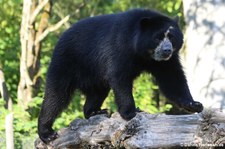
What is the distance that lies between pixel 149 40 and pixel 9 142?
214cm

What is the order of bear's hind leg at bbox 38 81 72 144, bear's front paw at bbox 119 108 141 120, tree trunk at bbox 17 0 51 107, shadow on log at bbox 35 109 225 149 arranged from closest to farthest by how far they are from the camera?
1. shadow on log at bbox 35 109 225 149
2. bear's front paw at bbox 119 108 141 120
3. bear's hind leg at bbox 38 81 72 144
4. tree trunk at bbox 17 0 51 107

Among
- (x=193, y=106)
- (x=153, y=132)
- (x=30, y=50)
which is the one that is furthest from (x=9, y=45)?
(x=153, y=132)

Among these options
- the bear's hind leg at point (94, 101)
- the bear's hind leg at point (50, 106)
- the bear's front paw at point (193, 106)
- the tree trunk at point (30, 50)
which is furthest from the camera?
the tree trunk at point (30, 50)

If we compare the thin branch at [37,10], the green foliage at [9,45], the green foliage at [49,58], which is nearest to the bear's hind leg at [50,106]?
the green foliage at [49,58]

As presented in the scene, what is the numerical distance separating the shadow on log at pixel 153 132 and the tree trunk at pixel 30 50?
537cm

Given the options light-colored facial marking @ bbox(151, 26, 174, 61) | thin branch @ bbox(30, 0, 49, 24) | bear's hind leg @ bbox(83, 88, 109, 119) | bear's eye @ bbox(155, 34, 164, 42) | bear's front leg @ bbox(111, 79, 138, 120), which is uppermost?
thin branch @ bbox(30, 0, 49, 24)

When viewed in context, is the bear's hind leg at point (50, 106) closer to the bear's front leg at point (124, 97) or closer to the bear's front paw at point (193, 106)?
the bear's front leg at point (124, 97)

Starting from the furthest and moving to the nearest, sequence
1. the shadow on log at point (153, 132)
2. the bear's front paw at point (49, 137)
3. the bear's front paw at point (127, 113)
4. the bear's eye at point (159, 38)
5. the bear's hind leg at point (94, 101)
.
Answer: the bear's hind leg at point (94, 101)
the bear's front paw at point (49, 137)
the bear's eye at point (159, 38)
the bear's front paw at point (127, 113)
the shadow on log at point (153, 132)

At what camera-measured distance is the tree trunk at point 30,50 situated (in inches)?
491

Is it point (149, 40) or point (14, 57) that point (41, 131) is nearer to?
point (149, 40)

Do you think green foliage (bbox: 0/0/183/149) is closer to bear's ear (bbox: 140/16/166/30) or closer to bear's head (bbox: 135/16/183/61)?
bear's head (bbox: 135/16/183/61)

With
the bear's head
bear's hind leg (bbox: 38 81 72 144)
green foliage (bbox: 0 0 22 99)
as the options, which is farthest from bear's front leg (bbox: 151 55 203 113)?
green foliage (bbox: 0 0 22 99)

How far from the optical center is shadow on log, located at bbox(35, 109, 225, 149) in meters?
5.84

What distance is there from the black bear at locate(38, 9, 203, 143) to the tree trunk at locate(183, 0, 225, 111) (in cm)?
197
